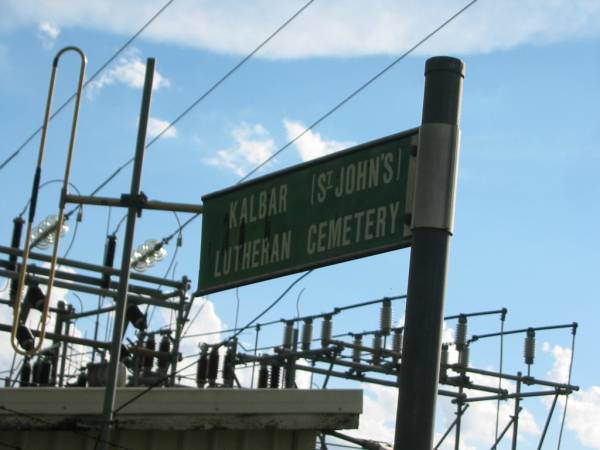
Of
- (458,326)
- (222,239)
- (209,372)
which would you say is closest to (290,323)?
(209,372)

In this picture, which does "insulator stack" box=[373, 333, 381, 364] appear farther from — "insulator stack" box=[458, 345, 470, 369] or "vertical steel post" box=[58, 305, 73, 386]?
"vertical steel post" box=[58, 305, 73, 386]

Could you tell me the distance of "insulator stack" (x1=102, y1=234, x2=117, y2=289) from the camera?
64.1 ft

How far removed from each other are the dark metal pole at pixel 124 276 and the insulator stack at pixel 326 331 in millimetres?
11764

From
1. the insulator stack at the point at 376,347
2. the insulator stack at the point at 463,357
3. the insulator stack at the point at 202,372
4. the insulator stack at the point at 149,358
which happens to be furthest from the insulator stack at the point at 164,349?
the insulator stack at the point at 463,357

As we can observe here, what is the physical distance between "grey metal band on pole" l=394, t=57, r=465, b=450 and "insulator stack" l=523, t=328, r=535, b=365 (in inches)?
602

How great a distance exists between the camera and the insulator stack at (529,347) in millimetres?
20125

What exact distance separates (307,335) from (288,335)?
597 mm

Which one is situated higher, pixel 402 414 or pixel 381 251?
pixel 381 251

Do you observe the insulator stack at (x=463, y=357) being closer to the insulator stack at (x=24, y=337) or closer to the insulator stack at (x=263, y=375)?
the insulator stack at (x=263, y=375)

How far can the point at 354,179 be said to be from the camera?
5.96m

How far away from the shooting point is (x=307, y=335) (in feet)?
68.5

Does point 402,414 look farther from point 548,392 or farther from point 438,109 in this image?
point 548,392

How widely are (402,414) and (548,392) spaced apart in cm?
1623

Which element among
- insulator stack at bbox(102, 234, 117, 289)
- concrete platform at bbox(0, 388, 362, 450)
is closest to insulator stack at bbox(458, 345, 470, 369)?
insulator stack at bbox(102, 234, 117, 289)
